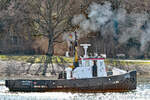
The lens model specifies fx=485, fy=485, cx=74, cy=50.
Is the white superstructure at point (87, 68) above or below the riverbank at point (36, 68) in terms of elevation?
above

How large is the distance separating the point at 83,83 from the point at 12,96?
7.07 metres

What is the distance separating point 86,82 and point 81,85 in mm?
592

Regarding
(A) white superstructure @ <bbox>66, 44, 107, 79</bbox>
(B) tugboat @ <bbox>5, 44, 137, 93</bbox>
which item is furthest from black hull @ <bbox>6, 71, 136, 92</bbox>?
(A) white superstructure @ <bbox>66, 44, 107, 79</bbox>

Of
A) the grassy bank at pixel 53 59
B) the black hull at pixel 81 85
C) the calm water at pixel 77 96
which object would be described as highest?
the grassy bank at pixel 53 59

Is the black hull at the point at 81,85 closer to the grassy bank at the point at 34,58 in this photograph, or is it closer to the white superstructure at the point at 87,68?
the white superstructure at the point at 87,68

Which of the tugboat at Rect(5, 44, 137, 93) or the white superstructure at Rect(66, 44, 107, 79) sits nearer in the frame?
the tugboat at Rect(5, 44, 137, 93)

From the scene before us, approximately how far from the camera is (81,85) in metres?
46.4

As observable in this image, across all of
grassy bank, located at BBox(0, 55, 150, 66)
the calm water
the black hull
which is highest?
grassy bank, located at BBox(0, 55, 150, 66)

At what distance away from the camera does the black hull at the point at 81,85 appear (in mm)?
46281

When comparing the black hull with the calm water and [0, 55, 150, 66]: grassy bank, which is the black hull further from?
[0, 55, 150, 66]: grassy bank

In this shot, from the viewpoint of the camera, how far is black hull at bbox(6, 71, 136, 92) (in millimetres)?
46281

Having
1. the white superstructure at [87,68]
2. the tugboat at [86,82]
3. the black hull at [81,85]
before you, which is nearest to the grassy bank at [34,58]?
the white superstructure at [87,68]

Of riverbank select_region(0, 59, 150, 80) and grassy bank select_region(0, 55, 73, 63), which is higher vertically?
grassy bank select_region(0, 55, 73, 63)

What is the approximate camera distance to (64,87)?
1829 inches
